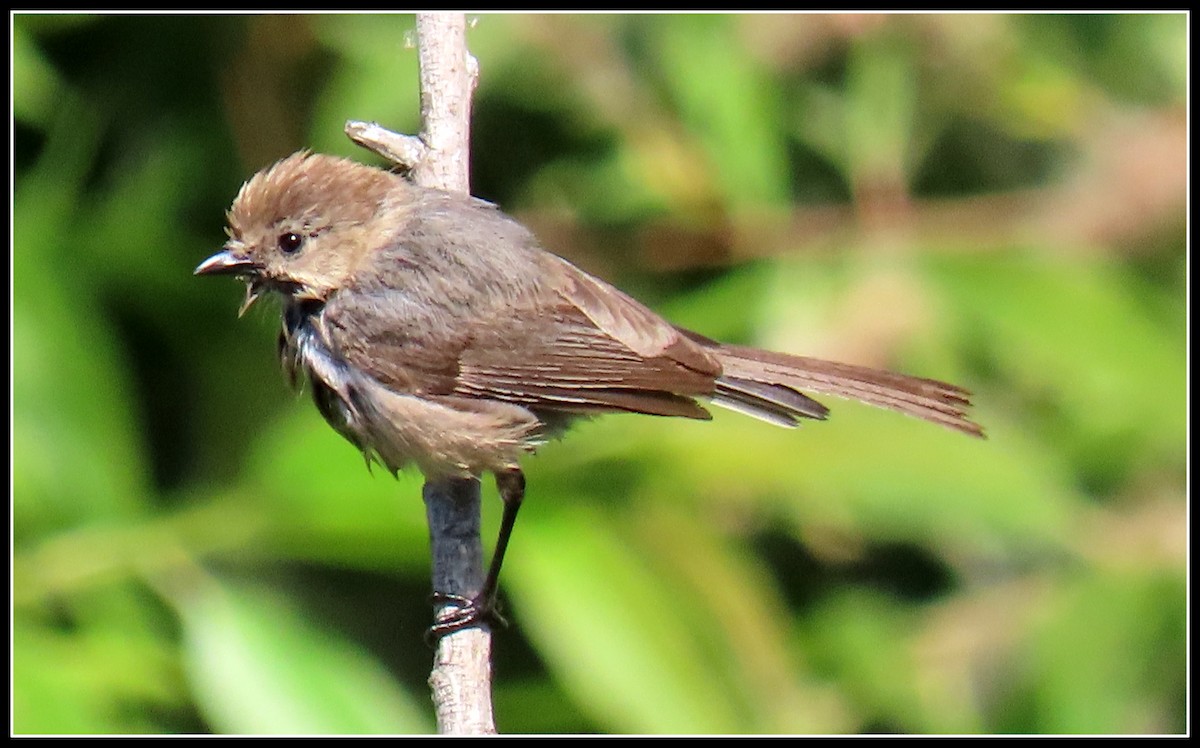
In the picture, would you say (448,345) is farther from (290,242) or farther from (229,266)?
(229,266)

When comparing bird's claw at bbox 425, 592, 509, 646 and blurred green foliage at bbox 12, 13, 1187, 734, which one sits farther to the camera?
blurred green foliage at bbox 12, 13, 1187, 734

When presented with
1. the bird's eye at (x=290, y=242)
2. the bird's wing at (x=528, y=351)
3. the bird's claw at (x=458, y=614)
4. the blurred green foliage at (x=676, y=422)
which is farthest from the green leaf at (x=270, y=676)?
the bird's eye at (x=290, y=242)

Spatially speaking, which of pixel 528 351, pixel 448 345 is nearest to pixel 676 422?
pixel 528 351

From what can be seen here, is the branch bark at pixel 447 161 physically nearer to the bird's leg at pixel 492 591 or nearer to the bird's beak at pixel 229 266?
the bird's leg at pixel 492 591

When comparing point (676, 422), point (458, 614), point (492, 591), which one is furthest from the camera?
point (676, 422)

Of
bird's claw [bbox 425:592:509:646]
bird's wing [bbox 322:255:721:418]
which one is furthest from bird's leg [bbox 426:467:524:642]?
bird's wing [bbox 322:255:721:418]

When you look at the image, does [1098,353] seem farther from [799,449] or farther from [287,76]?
[287,76]

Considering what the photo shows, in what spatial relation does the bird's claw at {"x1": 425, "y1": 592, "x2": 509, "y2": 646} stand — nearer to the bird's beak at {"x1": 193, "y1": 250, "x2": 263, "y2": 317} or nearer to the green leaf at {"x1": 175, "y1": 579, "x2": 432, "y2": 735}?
the green leaf at {"x1": 175, "y1": 579, "x2": 432, "y2": 735}
